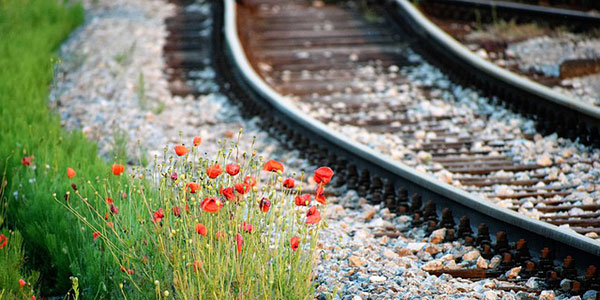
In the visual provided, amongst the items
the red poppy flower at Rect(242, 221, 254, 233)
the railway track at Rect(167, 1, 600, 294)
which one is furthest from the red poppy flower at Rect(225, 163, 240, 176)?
the railway track at Rect(167, 1, 600, 294)

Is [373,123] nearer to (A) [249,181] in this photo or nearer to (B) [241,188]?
(A) [249,181]

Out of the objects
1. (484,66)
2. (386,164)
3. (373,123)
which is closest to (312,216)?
(386,164)

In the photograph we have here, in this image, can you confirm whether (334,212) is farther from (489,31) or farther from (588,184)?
(489,31)

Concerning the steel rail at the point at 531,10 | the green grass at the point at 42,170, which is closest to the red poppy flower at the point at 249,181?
the green grass at the point at 42,170

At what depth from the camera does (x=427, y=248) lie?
439 centimetres

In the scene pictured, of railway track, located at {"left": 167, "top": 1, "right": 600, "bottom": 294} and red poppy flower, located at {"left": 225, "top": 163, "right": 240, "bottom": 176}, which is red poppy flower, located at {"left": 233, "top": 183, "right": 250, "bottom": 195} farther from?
railway track, located at {"left": 167, "top": 1, "right": 600, "bottom": 294}

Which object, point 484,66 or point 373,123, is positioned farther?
point 484,66

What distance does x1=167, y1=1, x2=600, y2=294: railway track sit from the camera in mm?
4117

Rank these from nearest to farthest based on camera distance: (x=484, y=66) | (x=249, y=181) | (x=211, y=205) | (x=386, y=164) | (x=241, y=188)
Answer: (x=211, y=205)
(x=241, y=188)
(x=249, y=181)
(x=386, y=164)
(x=484, y=66)

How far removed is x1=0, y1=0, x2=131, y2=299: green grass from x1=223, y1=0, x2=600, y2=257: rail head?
1943 millimetres

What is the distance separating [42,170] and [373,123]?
3284mm

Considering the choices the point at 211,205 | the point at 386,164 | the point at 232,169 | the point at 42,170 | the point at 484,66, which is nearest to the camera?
the point at 211,205

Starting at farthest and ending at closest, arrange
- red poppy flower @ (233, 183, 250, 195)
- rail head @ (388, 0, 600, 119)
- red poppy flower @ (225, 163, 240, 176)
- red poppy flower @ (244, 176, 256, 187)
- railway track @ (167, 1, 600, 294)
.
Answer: rail head @ (388, 0, 600, 119), railway track @ (167, 1, 600, 294), red poppy flower @ (244, 176, 256, 187), red poppy flower @ (233, 183, 250, 195), red poppy flower @ (225, 163, 240, 176)

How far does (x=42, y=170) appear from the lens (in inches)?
201
